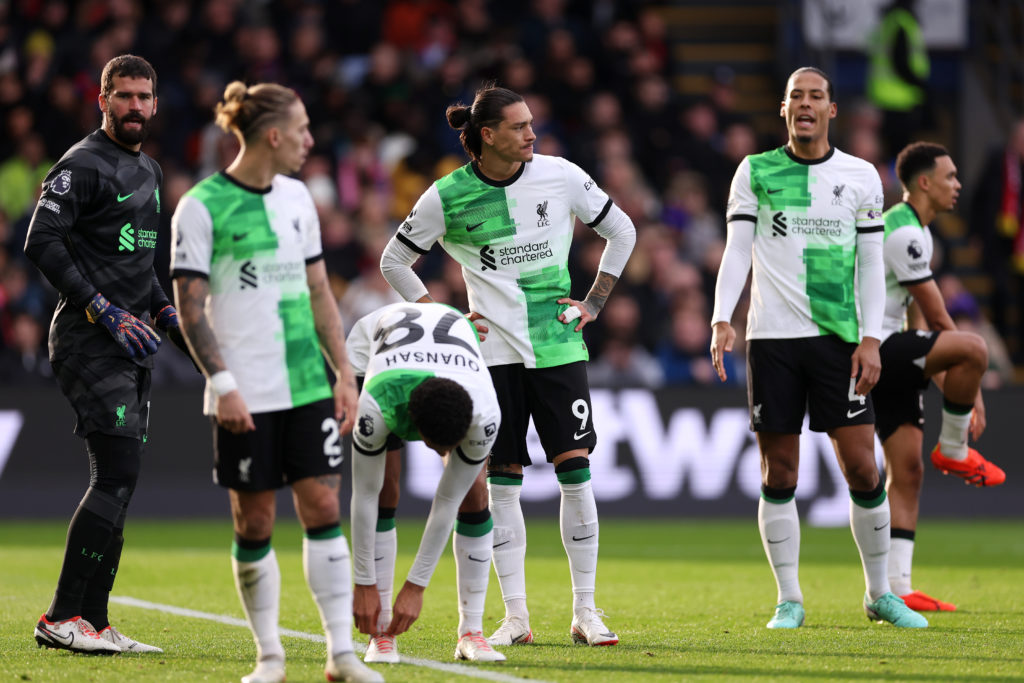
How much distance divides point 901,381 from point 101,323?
4.53m

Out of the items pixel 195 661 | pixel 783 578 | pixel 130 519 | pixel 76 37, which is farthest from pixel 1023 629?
pixel 76 37

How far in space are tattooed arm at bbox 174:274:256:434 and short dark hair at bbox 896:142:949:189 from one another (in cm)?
471

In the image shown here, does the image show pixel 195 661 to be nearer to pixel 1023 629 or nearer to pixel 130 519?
pixel 1023 629

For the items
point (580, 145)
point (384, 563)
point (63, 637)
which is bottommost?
point (63, 637)

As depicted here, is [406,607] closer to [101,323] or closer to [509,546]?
[509,546]

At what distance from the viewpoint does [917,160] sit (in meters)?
8.57

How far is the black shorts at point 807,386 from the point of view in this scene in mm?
7668

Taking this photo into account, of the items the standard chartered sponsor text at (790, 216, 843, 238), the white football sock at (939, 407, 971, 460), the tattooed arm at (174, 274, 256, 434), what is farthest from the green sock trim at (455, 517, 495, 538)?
the white football sock at (939, 407, 971, 460)

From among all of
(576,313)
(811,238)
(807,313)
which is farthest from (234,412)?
(811,238)

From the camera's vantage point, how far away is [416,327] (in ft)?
20.7

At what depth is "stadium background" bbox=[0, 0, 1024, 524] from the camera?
13.7m

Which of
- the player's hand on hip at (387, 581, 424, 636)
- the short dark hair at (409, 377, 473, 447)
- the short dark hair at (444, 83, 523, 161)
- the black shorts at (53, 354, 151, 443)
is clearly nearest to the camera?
the short dark hair at (409, 377, 473, 447)

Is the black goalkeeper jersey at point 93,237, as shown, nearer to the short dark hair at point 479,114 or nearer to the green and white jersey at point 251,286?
the green and white jersey at point 251,286

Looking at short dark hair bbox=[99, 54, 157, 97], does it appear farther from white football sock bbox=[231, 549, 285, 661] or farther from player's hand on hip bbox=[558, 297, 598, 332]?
white football sock bbox=[231, 549, 285, 661]
